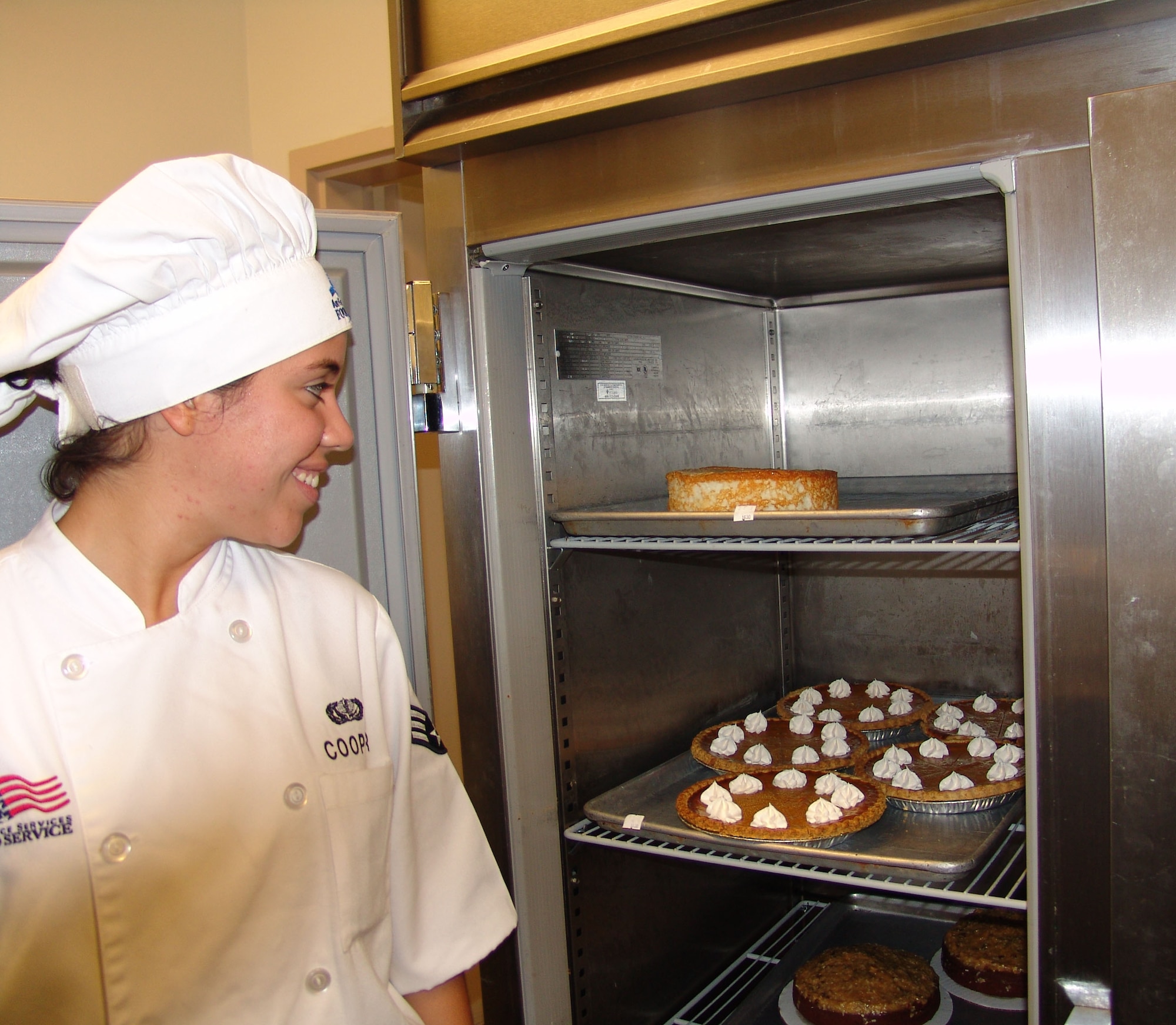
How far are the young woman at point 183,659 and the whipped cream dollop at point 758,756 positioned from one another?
0.75 m

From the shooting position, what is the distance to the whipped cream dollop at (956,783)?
4.81 ft

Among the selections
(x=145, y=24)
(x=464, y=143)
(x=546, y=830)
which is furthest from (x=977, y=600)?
(x=145, y=24)

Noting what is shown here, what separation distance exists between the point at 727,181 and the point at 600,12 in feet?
0.82

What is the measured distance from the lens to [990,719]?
5.87 feet

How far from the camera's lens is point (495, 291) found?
54.9 inches

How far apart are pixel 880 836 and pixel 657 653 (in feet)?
1.61

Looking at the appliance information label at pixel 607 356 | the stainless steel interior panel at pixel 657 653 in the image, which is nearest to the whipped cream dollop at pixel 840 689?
the stainless steel interior panel at pixel 657 653

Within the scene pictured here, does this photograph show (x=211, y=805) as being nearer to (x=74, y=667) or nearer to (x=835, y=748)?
(x=74, y=667)

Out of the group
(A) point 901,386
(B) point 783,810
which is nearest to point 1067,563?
(B) point 783,810

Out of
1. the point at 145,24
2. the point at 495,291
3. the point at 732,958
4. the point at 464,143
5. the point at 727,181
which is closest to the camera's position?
the point at 727,181

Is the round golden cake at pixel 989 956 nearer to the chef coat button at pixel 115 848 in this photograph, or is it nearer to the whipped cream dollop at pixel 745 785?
the whipped cream dollop at pixel 745 785

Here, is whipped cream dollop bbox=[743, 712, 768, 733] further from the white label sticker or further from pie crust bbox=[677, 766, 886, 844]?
the white label sticker

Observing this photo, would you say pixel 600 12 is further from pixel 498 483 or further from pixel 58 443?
pixel 58 443

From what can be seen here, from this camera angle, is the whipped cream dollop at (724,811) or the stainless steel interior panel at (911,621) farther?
the stainless steel interior panel at (911,621)
